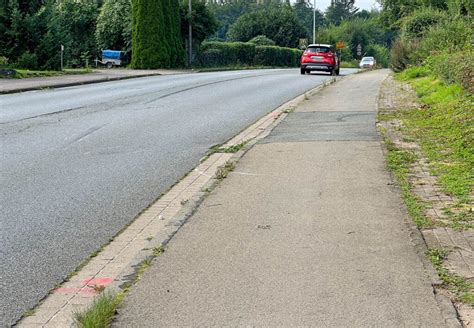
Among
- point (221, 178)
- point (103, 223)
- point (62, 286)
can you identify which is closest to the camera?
point (62, 286)

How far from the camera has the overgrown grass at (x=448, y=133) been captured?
8.55 metres

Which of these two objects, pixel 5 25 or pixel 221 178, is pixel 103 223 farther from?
pixel 5 25

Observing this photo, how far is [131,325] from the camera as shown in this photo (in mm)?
4320

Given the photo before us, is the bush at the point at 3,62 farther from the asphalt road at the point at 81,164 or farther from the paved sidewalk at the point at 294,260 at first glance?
the paved sidewalk at the point at 294,260

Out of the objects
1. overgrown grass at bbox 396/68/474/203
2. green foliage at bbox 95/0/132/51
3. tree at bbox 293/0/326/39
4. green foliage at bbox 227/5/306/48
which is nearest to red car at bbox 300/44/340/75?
green foliage at bbox 95/0/132/51

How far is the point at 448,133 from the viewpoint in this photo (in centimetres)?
1198

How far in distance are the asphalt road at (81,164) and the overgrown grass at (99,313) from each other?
1.70 ft

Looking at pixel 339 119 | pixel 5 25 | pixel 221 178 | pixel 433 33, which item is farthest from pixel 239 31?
pixel 221 178

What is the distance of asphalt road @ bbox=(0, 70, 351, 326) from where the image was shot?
19.8 ft

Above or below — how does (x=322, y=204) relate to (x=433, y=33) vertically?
below

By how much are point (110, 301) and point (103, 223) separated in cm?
266

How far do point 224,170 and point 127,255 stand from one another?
370 centimetres

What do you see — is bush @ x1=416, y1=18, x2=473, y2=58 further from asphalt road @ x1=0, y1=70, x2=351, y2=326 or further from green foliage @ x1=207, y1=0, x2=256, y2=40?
green foliage @ x1=207, y1=0, x2=256, y2=40

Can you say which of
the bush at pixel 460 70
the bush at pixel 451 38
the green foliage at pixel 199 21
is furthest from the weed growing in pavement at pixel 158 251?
the green foliage at pixel 199 21
